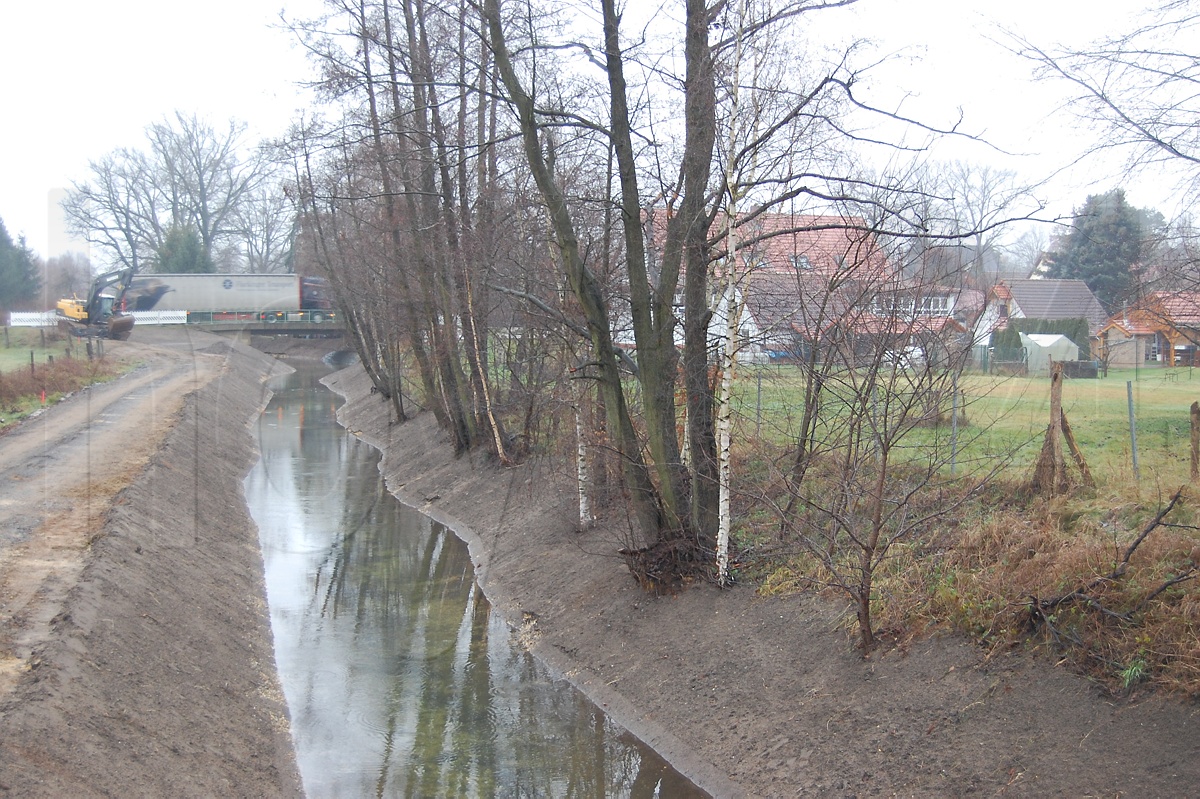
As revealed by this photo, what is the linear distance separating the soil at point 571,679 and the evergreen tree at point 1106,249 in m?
5.20

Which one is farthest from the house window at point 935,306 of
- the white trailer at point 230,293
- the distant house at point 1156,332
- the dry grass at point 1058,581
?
the white trailer at point 230,293

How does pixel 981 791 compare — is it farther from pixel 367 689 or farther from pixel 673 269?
pixel 367 689

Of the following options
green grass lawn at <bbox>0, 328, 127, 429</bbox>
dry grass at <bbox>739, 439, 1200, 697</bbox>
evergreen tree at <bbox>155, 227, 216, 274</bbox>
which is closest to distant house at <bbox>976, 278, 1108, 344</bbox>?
dry grass at <bbox>739, 439, 1200, 697</bbox>

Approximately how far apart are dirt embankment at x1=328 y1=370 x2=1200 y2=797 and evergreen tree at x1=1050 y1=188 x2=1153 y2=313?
5053 mm

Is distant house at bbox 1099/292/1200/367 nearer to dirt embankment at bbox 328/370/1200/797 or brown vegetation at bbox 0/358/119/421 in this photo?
dirt embankment at bbox 328/370/1200/797

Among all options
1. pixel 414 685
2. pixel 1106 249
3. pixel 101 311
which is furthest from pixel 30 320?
pixel 1106 249

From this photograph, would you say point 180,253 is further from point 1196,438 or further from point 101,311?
point 1196,438

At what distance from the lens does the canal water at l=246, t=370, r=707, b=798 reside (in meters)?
9.27

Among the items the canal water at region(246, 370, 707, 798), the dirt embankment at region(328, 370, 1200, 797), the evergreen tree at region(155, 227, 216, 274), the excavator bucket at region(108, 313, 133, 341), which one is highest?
the evergreen tree at region(155, 227, 216, 274)

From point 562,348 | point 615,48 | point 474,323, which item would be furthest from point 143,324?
point 615,48

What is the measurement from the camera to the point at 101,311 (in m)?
54.9

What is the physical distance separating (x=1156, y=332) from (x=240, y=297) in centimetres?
6492

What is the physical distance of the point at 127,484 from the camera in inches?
677

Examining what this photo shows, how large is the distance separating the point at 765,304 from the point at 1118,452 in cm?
548
